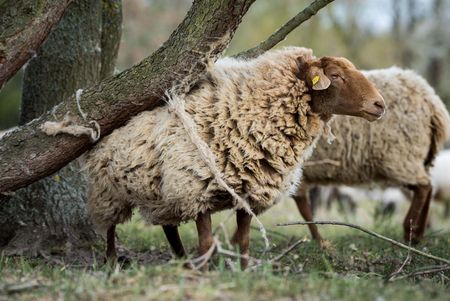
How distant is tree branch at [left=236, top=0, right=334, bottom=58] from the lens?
589cm

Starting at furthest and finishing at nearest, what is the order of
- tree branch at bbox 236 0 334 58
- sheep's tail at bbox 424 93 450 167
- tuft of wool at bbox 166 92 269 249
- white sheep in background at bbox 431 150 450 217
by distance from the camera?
1. white sheep in background at bbox 431 150 450 217
2. sheep's tail at bbox 424 93 450 167
3. tree branch at bbox 236 0 334 58
4. tuft of wool at bbox 166 92 269 249

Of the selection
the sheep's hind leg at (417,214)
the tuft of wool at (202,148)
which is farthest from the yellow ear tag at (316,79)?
the sheep's hind leg at (417,214)

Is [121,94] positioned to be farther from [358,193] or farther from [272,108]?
[358,193]

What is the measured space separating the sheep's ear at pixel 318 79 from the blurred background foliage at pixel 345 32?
54.8ft

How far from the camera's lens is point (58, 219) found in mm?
6777

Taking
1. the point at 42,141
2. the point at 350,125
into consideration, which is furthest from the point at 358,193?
the point at 42,141

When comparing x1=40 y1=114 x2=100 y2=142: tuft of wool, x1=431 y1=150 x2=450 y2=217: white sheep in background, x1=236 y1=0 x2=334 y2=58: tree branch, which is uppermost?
x1=236 y1=0 x2=334 y2=58: tree branch

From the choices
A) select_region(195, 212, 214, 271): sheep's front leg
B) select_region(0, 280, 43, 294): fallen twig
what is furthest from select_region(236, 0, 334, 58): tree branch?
select_region(0, 280, 43, 294): fallen twig

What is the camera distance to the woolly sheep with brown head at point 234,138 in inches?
209

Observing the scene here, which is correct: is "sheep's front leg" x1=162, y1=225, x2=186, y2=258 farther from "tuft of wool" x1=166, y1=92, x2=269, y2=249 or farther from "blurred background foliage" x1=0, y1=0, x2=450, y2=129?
"blurred background foliage" x1=0, y1=0, x2=450, y2=129

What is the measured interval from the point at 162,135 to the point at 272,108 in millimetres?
898

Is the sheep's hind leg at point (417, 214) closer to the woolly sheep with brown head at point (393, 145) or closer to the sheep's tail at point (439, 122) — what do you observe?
the woolly sheep with brown head at point (393, 145)

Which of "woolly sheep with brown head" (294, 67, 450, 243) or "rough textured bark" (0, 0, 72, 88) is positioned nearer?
"rough textured bark" (0, 0, 72, 88)

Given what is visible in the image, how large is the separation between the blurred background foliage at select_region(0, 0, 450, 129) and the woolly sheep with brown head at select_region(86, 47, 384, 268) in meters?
16.5
